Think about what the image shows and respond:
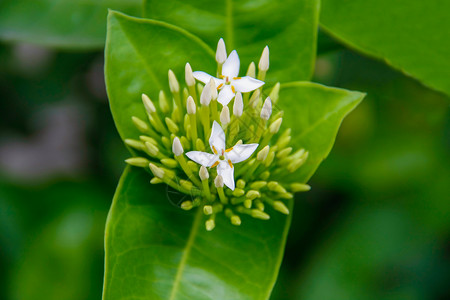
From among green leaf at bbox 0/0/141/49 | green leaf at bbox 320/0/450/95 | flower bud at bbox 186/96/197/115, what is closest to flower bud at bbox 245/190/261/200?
flower bud at bbox 186/96/197/115

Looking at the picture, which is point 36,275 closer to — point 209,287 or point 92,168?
point 92,168

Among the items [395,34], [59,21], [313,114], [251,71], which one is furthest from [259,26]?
[59,21]

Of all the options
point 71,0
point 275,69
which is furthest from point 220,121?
point 71,0

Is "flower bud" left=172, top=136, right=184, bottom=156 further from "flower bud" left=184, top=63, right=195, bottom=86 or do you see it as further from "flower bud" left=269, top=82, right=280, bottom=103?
"flower bud" left=269, top=82, right=280, bottom=103

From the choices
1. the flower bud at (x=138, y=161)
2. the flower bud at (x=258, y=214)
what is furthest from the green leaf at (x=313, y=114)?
the flower bud at (x=138, y=161)

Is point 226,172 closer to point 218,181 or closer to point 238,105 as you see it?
point 218,181
